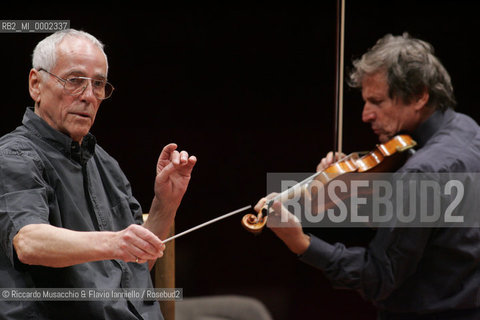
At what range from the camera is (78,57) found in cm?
143

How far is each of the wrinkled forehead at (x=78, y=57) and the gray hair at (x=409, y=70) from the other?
1042 millimetres

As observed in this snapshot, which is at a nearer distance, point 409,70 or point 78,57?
point 78,57

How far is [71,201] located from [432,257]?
1.11 meters

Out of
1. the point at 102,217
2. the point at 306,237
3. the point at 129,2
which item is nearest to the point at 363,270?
the point at 306,237

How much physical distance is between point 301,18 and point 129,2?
0.79 metres

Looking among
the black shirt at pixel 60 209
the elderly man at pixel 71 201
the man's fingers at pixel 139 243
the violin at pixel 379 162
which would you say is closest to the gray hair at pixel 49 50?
the elderly man at pixel 71 201

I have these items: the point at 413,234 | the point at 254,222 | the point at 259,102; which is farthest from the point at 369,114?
the point at 259,102

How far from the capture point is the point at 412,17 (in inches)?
115

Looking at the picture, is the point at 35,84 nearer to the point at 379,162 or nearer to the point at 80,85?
the point at 80,85

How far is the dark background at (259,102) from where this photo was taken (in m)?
2.62

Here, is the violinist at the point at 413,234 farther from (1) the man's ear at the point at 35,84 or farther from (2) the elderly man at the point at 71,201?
(1) the man's ear at the point at 35,84

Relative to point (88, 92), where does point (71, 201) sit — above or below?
below

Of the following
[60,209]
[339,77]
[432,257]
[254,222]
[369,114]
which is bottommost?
[432,257]

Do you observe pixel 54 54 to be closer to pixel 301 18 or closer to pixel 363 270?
pixel 363 270
